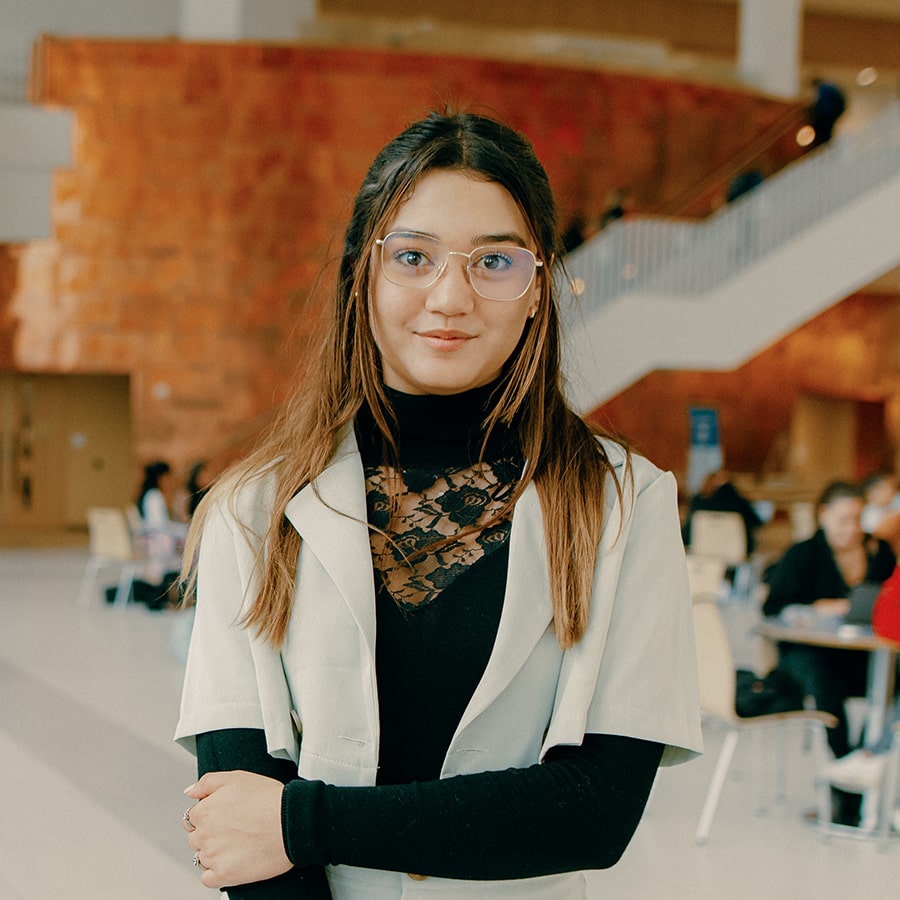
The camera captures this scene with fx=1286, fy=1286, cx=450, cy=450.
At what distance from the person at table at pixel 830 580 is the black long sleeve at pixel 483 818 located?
4.85m

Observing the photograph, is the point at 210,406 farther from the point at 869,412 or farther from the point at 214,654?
the point at 214,654

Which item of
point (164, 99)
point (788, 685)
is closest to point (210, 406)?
point (164, 99)

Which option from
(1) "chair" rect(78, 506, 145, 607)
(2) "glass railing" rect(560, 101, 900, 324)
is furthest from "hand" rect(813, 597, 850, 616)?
(2) "glass railing" rect(560, 101, 900, 324)

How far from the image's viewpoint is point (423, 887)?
4.64 feet

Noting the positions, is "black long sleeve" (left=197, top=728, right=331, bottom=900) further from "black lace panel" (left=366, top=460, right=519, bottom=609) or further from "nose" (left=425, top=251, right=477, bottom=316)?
"nose" (left=425, top=251, right=477, bottom=316)

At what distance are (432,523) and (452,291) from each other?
279 mm

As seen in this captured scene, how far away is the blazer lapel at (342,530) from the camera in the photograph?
143 centimetres

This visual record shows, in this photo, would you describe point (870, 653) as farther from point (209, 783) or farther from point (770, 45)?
point (770, 45)

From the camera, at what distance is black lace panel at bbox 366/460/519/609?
1.49 m

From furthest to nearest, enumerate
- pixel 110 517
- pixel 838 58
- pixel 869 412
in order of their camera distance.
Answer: pixel 838 58
pixel 869 412
pixel 110 517

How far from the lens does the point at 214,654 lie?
4.81 ft

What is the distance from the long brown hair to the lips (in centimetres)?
10

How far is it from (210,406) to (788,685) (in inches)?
494

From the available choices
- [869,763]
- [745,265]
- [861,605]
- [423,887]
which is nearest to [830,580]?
[861,605]
